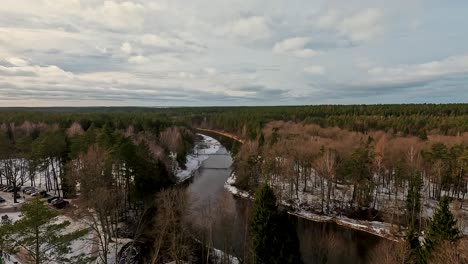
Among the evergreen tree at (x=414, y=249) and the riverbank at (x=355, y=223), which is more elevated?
the evergreen tree at (x=414, y=249)

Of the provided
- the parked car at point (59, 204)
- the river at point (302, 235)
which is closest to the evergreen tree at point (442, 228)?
the river at point (302, 235)

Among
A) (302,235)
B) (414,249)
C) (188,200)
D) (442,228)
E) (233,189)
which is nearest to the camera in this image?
(442,228)

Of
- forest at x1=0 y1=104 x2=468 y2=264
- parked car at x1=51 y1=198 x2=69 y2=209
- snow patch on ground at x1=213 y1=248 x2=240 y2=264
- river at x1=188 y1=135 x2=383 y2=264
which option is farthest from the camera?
parked car at x1=51 y1=198 x2=69 y2=209

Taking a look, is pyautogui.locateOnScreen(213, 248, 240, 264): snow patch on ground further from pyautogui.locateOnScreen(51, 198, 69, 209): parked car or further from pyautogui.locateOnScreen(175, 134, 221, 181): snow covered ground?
pyautogui.locateOnScreen(175, 134, 221, 181): snow covered ground

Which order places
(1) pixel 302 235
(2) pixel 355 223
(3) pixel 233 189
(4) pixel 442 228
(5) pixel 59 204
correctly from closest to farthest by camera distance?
(4) pixel 442 228
(1) pixel 302 235
(5) pixel 59 204
(2) pixel 355 223
(3) pixel 233 189

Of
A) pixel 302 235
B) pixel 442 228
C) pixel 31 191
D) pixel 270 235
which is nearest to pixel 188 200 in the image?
pixel 270 235

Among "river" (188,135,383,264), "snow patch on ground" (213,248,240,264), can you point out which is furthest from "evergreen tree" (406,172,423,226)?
"snow patch on ground" (213,248,240,264)

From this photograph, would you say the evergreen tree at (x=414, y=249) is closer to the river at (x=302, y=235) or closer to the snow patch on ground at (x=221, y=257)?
the river at (x=302, y=235)

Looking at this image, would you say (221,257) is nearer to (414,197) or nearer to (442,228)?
(442,228)
